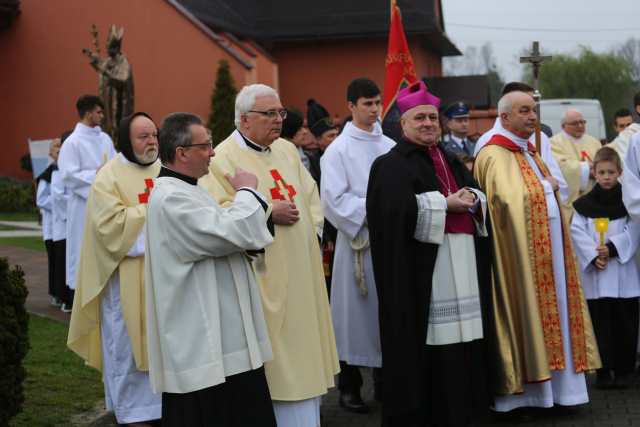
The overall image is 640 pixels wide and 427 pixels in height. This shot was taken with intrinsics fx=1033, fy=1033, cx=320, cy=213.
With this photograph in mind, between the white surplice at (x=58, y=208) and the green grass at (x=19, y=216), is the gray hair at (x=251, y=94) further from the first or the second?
the green grass at (x=19, y=216)

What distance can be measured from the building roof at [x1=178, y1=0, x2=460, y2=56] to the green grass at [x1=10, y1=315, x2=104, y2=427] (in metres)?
23.1

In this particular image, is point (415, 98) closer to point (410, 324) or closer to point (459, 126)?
point (410, 324)

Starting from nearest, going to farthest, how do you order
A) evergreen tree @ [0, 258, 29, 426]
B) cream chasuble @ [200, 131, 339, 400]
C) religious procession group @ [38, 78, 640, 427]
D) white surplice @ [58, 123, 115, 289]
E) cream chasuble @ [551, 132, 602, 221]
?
1. religious procession group @ [38, 78, 640, 427]
2. evergreen tree @ [0, 258, 29, 426]
3. cream chasuble @ [200, 131, 339, 400]
4. white surplice @ [58, 123, 115, 289]
5. cream chasuble @ [551, 132, 602, 221]

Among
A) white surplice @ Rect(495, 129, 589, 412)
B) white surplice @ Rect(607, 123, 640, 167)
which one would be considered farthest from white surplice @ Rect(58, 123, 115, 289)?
white surplice @ Rect(607, 123, 640, 167)

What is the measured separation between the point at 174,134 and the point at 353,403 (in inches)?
128

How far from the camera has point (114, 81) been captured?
1500 centimetres

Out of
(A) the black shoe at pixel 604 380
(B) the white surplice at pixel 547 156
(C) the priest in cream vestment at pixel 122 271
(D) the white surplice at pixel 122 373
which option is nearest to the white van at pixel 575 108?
(B) the white surplice at pixel 547 156

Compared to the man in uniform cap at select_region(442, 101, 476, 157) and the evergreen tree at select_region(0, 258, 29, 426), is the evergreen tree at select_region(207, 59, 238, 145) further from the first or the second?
the evergreen tree at select_region(0, 258, 29, 426)

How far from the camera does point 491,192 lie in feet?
23.9

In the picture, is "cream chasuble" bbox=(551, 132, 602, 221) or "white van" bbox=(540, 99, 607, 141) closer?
"cream chasuble" bbox=(551, 132, 602, 221)

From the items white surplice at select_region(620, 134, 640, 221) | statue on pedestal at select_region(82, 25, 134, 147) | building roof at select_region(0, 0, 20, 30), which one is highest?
building roof at select_region(0, 0, 20, 30)

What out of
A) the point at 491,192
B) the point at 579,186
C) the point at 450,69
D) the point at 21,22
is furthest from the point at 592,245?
the point at 450,69

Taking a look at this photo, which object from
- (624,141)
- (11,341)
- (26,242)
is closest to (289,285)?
(11,341)

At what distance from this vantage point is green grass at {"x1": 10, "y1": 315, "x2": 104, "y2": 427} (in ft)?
23.1
